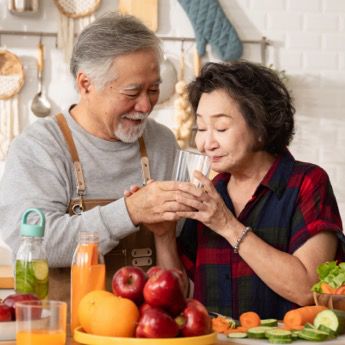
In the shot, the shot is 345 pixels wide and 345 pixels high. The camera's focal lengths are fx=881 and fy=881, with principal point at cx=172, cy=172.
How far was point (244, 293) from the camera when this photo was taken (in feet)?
8.68

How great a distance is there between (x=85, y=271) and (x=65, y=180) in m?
0.79

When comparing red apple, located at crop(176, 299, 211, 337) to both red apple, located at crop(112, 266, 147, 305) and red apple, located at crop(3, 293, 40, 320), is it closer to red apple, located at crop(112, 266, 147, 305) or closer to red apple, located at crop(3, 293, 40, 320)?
red apple, located at crop(112, 266, 147, 305)

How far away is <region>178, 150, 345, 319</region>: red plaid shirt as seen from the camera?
8.53 feet

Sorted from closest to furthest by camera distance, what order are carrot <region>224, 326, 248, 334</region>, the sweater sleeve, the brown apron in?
carrot <region>224, 326, 248, 334</region> → the sweater sleeve → the brown apron

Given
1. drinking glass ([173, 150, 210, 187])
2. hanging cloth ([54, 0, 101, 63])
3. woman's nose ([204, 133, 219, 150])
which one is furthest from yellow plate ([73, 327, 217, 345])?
hanging cloth ([54, 0, 101, 63])

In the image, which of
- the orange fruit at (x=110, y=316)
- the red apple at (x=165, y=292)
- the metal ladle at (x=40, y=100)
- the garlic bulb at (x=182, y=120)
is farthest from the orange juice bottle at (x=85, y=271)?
the metal ladle at (x=40, y=100)

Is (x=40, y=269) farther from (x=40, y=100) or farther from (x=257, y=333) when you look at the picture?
(x=40, y=100)

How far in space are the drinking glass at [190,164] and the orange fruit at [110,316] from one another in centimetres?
66

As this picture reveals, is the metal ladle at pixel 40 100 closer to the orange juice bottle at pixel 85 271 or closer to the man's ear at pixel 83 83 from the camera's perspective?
the man's ear at pixel 83 83

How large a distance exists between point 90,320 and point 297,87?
3.57 meters

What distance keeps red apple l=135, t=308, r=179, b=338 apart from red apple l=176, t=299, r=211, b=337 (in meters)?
0.03

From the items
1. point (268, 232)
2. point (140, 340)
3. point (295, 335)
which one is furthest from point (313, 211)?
point (140, 340)

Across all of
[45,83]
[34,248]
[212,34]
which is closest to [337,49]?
[212,34]

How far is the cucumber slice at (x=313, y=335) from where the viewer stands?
198cm
